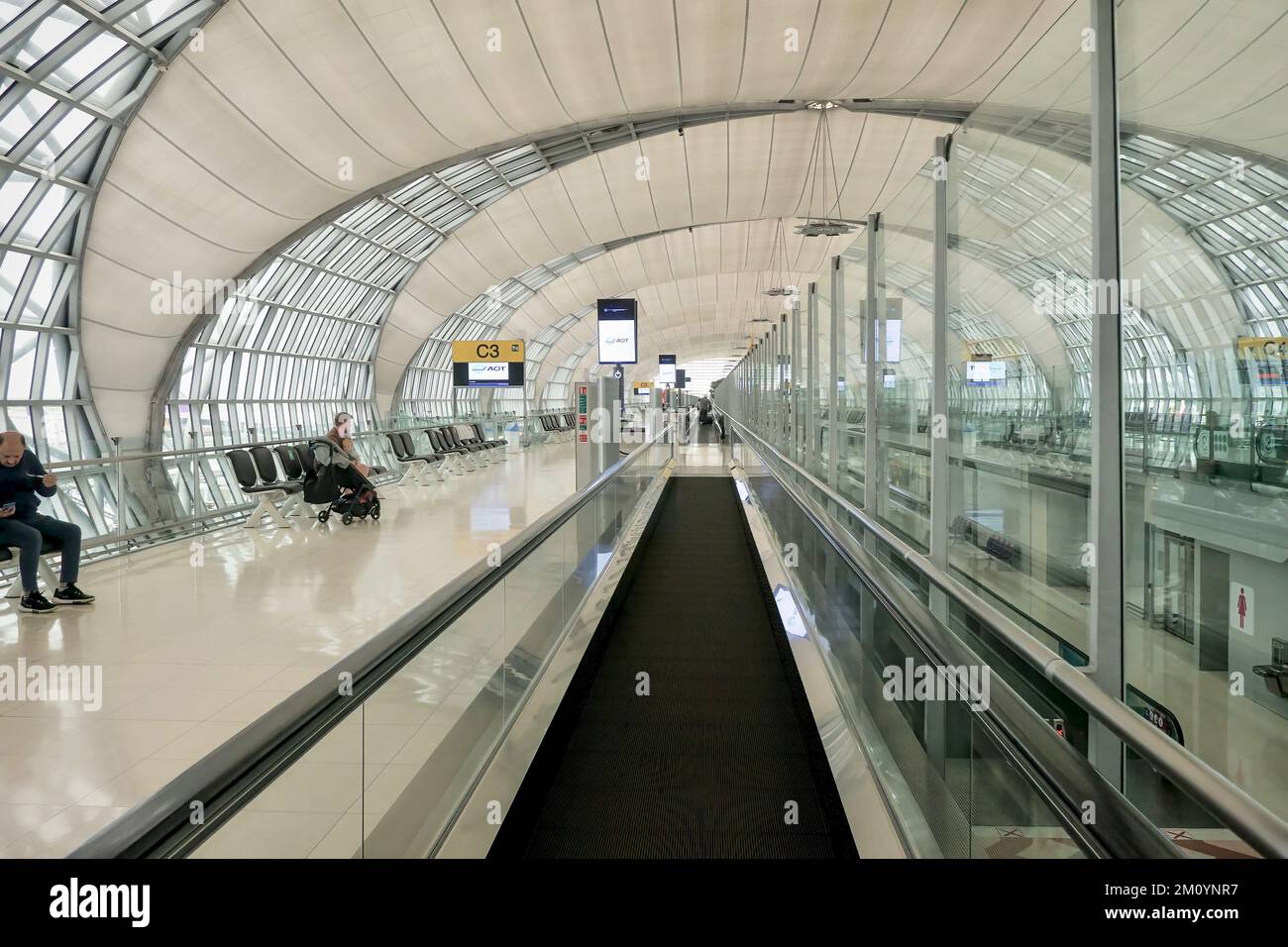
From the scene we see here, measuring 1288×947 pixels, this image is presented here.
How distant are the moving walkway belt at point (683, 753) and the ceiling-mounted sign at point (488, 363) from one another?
22265 millimetres

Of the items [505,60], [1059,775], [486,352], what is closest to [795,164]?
[486,352]

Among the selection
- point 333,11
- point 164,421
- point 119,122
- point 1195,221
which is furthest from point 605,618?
point 164,421

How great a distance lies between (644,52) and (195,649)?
20.3 meters

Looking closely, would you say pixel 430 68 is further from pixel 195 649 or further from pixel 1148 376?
pixel 1148 376

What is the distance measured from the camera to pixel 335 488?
42.4ft

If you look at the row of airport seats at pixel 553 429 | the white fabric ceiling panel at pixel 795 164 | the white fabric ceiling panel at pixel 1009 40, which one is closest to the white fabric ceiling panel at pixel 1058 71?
the white fabric ceiling panel at pixel 1009 40

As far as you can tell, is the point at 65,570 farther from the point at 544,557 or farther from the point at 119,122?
the point at 119,122

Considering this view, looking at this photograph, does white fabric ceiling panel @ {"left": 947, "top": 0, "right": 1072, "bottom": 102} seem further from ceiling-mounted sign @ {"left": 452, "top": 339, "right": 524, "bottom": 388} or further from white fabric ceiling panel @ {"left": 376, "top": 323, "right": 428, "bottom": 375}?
white fabric ceiling panel @ {"left": 376, "top": 323, "right": 428, "bottom": 375}

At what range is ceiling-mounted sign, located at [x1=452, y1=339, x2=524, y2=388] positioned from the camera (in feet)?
98.3

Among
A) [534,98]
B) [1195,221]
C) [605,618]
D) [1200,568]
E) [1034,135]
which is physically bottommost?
[605,618]

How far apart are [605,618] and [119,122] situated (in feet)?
63.7

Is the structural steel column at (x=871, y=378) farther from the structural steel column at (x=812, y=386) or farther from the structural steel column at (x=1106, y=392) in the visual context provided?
the structural steel column at (x=1106, y=392)

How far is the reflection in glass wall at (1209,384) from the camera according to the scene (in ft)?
6.20
